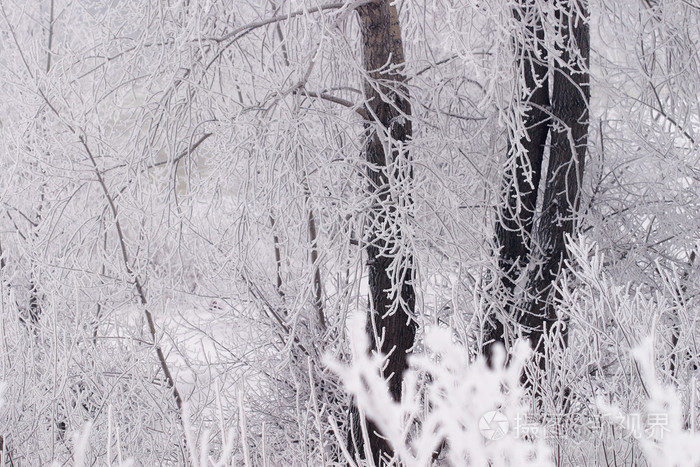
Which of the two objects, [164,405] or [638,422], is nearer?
[638,422]

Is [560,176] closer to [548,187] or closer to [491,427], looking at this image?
[548,187]

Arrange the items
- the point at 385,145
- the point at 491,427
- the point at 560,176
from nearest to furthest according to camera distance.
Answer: the point at 491,427 → the point at 385,145 → the point at 560,176

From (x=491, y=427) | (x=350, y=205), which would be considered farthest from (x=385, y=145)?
(x=491, y=427)

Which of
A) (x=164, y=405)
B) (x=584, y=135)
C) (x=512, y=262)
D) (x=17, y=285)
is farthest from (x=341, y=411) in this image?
(x=17, y=285)

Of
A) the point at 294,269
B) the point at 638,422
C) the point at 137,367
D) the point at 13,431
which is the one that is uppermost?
the point at 294,269

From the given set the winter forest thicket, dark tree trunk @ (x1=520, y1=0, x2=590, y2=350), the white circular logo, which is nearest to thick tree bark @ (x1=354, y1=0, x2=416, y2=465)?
the winter forest thicket

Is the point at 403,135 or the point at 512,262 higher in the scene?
the point at 403,135

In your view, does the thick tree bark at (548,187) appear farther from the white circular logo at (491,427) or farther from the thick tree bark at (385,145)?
the white circular logo at (491,427)

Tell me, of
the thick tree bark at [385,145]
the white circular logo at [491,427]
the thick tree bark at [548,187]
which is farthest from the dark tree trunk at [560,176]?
the white circular logo at [491,427]

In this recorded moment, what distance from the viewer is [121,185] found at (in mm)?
5457

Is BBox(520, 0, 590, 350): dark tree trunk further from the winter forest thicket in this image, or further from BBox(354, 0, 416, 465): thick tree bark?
BBox(354, 0, 416, 465): thick tree bark

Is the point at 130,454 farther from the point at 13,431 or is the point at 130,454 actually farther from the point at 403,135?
the point at 403,135

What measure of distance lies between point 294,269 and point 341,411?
1.86 metres

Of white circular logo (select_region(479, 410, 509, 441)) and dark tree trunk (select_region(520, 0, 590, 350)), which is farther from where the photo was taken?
dark tree trunk (select_region(520, 0, 590, 350))
